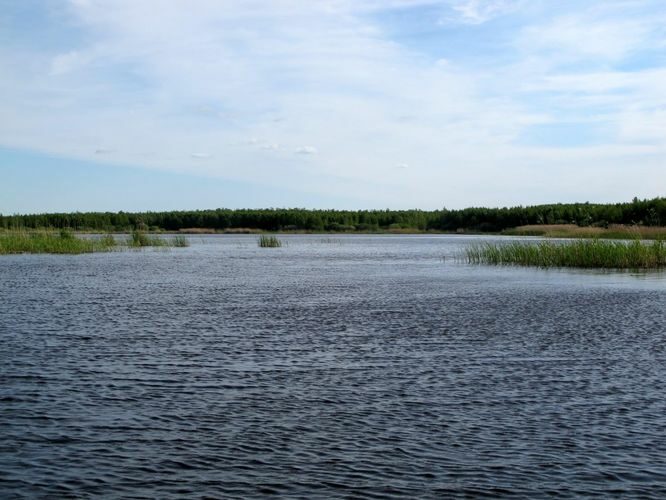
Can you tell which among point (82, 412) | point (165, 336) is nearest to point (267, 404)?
point (82, 412)

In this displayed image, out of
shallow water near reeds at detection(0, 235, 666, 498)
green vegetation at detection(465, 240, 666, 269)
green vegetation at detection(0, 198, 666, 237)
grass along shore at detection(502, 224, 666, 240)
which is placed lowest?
shallow water near reeds at detection(0, 235, 666, 498)

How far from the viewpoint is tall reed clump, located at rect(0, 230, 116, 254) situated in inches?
2182

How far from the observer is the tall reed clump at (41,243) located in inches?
2182

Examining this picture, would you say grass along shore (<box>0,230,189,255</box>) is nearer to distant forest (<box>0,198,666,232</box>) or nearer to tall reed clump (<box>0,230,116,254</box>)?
tall reed clump (<box>0,230,116,254</box>)

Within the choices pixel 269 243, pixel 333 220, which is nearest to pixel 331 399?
pixel 269 243

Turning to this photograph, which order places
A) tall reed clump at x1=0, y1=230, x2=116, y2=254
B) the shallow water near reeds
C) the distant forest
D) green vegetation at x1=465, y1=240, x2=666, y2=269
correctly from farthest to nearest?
the distant forest < tall reed clump at x1=0, y1=230, x2=116, y2=254 < green vegetation at x1=465, y1=240, x2=666, y2=269 < the shallow water near reeds

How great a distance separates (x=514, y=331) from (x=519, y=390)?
686 centimetres

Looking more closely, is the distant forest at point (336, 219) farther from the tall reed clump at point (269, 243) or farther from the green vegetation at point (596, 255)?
the green vegetation at point (596, 255)

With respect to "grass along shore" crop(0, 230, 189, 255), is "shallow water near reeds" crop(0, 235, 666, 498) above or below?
below

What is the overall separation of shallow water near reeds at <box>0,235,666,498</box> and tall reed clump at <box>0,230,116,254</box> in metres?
33.0

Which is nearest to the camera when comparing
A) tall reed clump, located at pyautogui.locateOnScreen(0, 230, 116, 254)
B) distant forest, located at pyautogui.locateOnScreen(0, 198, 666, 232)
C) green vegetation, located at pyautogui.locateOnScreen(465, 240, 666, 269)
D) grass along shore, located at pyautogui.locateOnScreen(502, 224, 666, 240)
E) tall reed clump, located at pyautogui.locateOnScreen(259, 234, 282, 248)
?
green vegetation, located at pyautogui.locateOnScreen(465, 240, 666, 269)

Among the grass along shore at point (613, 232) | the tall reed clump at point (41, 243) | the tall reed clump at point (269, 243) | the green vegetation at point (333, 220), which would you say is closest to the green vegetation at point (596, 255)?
the grass along shore at point (613, 232)

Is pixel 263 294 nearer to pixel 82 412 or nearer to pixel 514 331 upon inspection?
pixel 514 331

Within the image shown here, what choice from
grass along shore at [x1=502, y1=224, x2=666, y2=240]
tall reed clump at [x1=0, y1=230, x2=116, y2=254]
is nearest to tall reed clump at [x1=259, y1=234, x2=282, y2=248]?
tall reed clump at [x1=0, y1=230, x2=116, y2=254]
